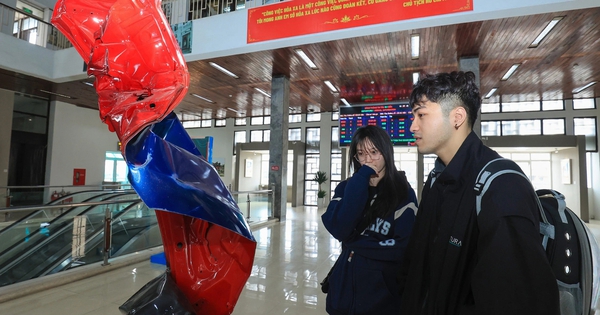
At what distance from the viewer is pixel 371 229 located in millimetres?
1524

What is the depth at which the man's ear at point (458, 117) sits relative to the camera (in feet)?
3.51

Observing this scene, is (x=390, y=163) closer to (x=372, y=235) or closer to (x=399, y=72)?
(x=372, y=235)

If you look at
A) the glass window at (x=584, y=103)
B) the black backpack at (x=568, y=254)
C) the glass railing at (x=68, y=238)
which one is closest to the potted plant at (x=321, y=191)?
the glass railing at (x=68, y=238)

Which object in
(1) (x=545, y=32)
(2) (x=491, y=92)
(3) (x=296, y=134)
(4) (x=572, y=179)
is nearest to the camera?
(1) (x=545, y=32)

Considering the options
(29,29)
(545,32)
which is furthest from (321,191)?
(29,29)

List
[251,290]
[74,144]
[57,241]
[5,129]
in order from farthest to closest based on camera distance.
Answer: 1. [74,144]
2. [5,129]
3. [57,241]
4. [251,290]

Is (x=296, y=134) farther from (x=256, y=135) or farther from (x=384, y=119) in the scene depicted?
(x=384, y=119)

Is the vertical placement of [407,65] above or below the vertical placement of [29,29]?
below

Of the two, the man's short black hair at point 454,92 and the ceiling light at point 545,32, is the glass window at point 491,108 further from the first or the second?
the man's short black hair at point 454,92

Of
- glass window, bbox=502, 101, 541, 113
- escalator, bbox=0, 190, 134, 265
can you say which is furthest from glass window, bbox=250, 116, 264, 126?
escalator, bbox=0, 190, 134, 265

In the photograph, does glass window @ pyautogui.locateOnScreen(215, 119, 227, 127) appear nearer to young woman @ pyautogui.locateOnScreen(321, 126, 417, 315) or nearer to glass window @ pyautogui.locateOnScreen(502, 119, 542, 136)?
glass window @ pyautogui.locateOnScreen(502, 119, 542, 136)

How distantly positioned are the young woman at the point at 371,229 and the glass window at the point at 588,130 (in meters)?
14.6

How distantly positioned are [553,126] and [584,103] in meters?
1.28

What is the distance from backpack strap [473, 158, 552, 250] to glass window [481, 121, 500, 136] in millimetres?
14335
